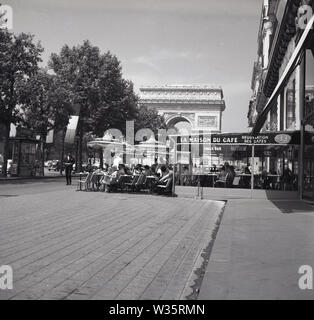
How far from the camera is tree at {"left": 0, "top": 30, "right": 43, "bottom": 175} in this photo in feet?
103

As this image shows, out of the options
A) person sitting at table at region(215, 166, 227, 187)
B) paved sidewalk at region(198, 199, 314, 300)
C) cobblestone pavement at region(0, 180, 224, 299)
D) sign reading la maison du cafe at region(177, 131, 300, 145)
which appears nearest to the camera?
paved sidewalk at region(198, 199, 314, 300)

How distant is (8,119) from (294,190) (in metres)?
19.6

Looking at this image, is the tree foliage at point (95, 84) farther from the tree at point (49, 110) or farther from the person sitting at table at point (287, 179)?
the person sitting at table at point (287, 179)

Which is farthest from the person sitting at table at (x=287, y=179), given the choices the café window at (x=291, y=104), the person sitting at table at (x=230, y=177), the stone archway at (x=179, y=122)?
the stone archway at (x=179, y=122)

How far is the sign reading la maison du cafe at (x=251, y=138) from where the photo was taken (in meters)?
18.1

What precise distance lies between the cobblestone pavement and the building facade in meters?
77.7

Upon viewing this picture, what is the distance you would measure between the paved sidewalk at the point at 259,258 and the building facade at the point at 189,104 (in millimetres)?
79503

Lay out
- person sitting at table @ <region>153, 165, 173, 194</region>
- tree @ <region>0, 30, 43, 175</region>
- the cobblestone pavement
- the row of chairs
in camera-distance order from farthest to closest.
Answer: tree @ <region>0, 30, 43, 175</region> → the row of chairs → person sitting at table @ <region>153, 165, 173, 194</region> → the cobblestone pavement

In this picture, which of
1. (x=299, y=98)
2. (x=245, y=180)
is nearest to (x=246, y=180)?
(x=245, y=180)

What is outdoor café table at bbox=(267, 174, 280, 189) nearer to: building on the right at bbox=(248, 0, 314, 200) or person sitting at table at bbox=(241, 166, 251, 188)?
building on the right at bbox=(248, 0, 314, 200)

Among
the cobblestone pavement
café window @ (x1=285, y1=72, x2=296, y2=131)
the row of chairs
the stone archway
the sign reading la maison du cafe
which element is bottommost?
the cobblestone pavement

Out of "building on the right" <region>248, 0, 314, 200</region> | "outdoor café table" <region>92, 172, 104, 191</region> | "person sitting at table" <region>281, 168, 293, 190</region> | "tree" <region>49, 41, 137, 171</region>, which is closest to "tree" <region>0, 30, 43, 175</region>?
"tree" <region>49, 41, 137, 171</region>

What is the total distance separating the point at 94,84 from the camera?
40844 mm

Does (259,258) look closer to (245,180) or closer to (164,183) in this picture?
(164,183)
